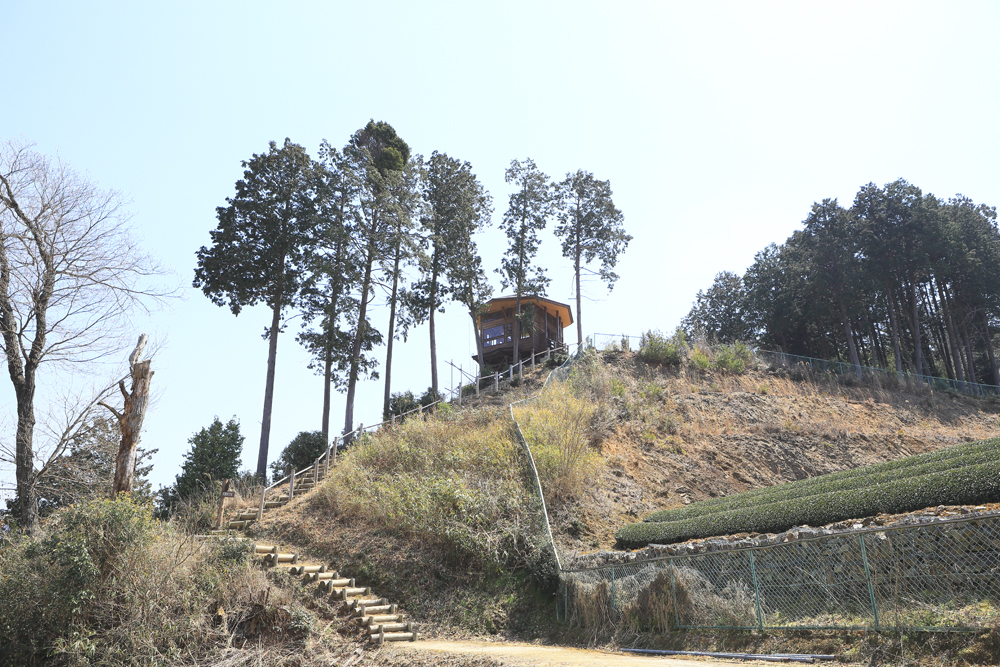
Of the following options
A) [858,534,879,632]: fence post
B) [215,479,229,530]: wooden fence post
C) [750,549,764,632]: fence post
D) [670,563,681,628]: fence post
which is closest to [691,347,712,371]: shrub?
[670,563,681,628]: fence post

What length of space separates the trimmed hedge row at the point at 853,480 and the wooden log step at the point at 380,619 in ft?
21.8

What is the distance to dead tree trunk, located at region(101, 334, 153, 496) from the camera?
14234 millimetres

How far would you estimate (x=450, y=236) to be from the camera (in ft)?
109

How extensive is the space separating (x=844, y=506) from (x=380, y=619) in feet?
29.1

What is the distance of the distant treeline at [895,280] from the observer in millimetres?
36156

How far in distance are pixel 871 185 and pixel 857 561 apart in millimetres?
38452

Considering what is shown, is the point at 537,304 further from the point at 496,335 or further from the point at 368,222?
the point at 368,222

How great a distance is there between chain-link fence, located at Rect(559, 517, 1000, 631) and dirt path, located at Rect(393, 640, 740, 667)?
2.93ft

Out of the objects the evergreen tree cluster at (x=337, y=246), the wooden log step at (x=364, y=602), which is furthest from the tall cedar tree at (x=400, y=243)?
the wooden log step at (x=364, y=602)

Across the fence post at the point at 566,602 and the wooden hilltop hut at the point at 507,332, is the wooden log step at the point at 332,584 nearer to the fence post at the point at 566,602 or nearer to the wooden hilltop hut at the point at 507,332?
the fence post at the point at 566,602

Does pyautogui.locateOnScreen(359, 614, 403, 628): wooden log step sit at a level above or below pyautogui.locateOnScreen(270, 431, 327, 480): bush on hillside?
below

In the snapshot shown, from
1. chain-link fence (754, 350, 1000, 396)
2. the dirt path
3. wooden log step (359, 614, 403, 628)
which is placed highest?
chain-link fence (754, 350, 1000, 396)

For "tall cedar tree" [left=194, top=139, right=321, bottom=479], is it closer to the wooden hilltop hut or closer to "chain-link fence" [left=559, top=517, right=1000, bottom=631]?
the wooden hilltop hut

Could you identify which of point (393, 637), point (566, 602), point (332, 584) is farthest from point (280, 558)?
point (566, 602)
